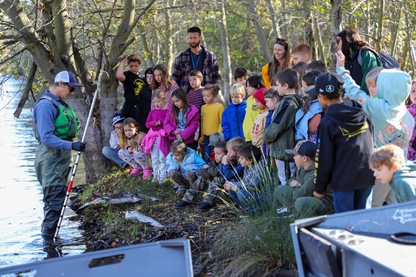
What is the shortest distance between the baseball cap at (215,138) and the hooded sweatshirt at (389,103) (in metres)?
3.36

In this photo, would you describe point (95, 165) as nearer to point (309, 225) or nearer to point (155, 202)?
point (155, 202)

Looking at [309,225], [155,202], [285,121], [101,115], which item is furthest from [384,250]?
[101,115]

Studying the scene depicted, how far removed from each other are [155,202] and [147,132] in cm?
206

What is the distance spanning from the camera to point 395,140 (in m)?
6.10

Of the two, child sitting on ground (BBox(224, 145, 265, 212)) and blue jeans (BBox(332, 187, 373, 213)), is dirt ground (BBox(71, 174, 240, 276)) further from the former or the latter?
blue jeans (BBox(332, 187, 373, 213))

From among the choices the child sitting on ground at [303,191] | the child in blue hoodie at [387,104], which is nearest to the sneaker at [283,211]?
the child sitting on ground at [303,191]

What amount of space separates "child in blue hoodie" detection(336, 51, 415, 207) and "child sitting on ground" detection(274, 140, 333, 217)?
65 centimetres

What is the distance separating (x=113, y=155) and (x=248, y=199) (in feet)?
16.3

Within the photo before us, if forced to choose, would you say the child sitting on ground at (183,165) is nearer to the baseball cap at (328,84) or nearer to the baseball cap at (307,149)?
the baseball cap at (307,149)

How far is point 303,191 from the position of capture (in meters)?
6.42

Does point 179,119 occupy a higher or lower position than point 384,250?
higher

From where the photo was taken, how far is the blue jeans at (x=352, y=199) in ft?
18.6

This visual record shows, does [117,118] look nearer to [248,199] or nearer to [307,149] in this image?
[248,199]

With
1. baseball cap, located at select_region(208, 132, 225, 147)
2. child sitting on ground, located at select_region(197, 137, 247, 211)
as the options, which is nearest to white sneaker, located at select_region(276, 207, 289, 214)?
child sitting on ground, located at select_region(197, 137, 247, 211)
